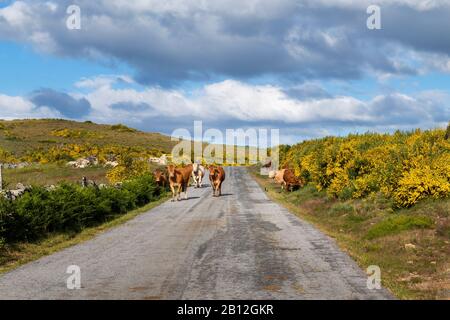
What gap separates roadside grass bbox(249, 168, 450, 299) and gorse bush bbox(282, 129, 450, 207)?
0.62 metres

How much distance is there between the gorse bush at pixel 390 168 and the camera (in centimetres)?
1706

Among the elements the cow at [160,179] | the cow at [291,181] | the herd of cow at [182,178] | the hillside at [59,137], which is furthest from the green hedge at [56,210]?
the hillside at [59,137]

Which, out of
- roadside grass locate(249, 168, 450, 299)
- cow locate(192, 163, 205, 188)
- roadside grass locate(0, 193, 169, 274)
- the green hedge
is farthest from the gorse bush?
the green hedge

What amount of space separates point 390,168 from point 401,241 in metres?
7.06

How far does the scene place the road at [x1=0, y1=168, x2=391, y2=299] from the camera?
822cm

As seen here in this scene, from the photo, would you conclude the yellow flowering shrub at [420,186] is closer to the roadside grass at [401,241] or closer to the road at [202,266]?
the roadside grass at [401,241]

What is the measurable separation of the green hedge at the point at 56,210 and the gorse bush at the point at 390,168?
11907 millimetres

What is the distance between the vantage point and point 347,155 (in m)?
27.1

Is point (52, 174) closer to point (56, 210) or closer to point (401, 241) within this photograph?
point (56, 210)

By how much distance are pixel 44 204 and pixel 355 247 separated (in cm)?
1062

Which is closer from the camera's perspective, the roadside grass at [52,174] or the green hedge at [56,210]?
the green hedge at [56,210]

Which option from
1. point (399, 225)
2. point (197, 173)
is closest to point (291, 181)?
point (197, 173)

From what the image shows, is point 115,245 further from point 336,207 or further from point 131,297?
point 336,207
